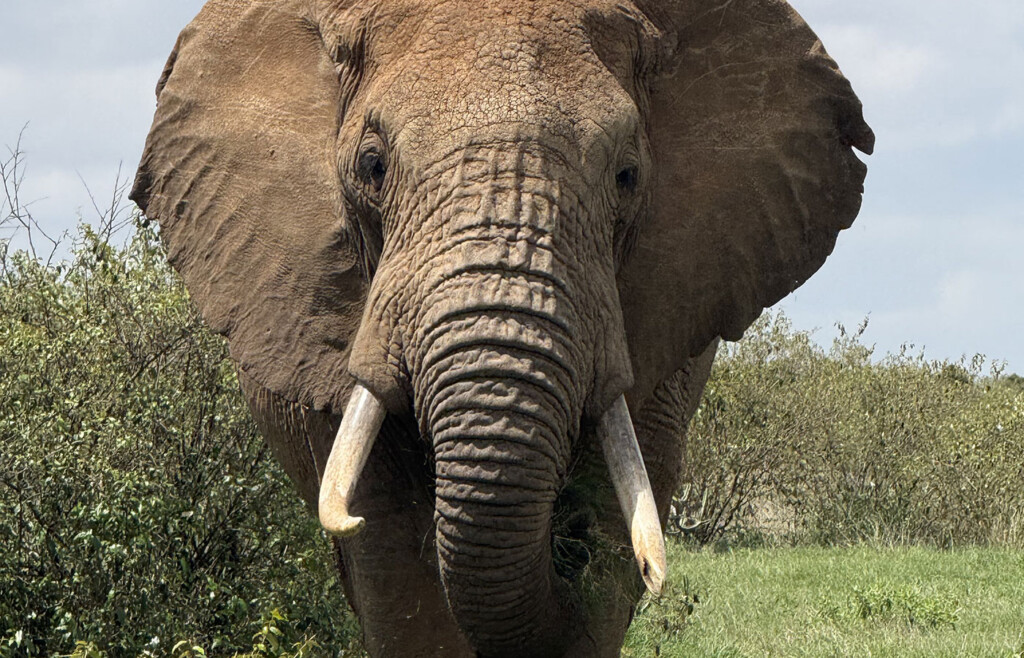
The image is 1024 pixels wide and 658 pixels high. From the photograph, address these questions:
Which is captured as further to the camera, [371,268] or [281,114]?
[281,114]

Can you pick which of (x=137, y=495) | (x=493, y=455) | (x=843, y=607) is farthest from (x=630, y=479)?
(x=843, y=607)

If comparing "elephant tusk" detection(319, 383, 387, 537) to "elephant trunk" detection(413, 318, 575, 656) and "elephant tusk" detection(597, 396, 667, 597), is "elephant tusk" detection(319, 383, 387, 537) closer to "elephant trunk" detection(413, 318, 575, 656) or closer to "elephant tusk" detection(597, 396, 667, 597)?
"elephant trunk" detection(413, 318, 575, 656)

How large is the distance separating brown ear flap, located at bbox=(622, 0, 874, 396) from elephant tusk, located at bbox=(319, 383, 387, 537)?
0.87m

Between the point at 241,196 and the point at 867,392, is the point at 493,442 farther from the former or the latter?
the point at 867,392

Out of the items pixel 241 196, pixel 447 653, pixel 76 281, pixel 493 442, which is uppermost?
pixel 76 281

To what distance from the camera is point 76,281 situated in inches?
291

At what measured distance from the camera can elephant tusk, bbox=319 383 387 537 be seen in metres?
3.79

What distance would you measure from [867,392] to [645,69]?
33.6 ft

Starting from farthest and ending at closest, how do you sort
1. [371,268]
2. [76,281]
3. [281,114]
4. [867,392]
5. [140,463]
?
[867,392] < [76,281] < [140,463] < [281,114] < [371,268]

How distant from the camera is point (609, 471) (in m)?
Answer: 4.18

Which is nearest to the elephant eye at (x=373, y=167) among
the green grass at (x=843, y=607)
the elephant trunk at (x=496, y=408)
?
the elephant trunk at (x=496, y=408)

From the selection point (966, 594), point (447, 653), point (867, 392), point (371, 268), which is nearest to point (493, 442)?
point (371, 268)

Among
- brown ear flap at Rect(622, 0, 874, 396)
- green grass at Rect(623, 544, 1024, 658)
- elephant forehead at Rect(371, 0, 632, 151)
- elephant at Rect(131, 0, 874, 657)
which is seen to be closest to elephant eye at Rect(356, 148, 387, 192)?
elephant at Rect(131, 0, 874, 657)

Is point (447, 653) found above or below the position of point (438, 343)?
below
